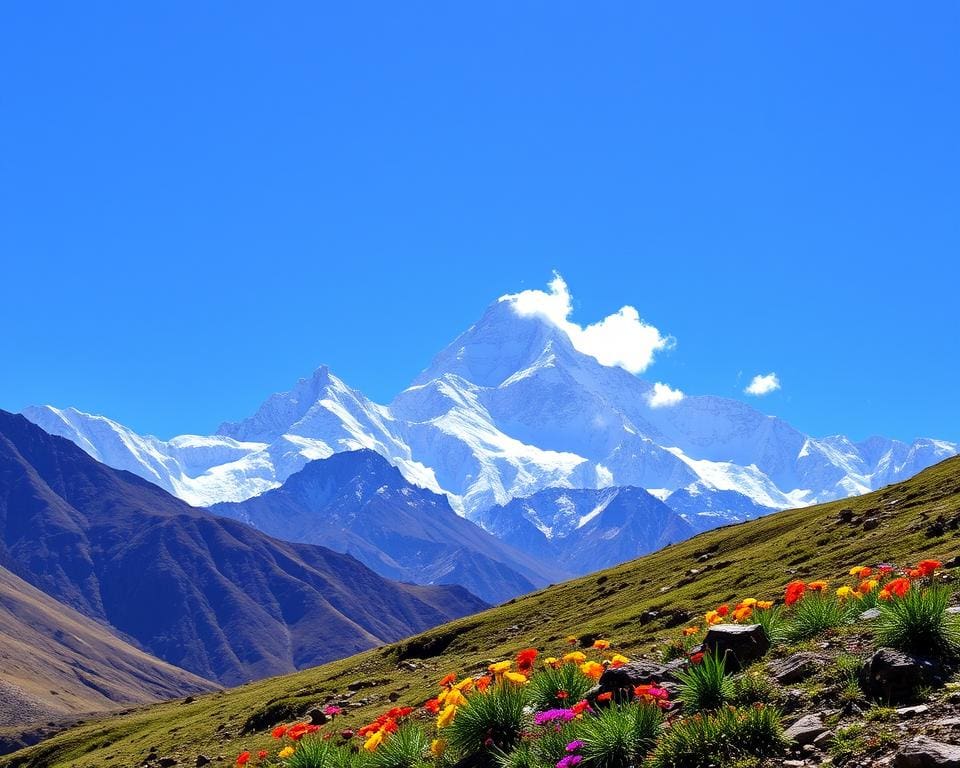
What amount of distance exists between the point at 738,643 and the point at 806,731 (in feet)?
15.3

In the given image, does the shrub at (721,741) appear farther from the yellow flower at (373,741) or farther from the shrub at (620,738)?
the yellow flower at (373,741)

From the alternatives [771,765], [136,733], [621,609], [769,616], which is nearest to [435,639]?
[621,609]

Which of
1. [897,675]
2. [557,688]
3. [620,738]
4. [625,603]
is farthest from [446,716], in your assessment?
[625,603]

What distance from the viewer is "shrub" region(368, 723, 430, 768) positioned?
1927 cm

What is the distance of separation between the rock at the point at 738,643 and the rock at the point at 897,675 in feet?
11.7

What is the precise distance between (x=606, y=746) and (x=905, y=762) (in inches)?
199

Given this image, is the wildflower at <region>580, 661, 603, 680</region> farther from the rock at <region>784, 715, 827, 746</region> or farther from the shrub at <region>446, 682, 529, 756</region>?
the rock at <region>784, 715, 827, 746</region>

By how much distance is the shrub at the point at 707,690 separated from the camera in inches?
682

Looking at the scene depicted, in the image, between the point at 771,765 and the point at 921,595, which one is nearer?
the point at 771,765

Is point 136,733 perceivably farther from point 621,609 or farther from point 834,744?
point 834,744

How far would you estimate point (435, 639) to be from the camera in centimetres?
9144

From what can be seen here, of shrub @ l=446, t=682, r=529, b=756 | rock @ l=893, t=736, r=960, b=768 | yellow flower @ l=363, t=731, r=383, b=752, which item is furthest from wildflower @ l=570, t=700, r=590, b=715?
rock @ l=893, t=736, r=960, b=768

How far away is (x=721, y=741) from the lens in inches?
619

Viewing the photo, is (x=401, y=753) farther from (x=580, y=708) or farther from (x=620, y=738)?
(x=620, y=738)
